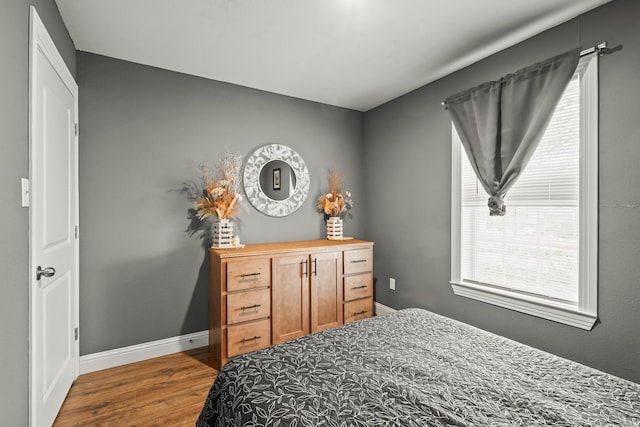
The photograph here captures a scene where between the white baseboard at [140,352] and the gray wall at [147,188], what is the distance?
53 mm

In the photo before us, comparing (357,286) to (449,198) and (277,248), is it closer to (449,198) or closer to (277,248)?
(277,248)

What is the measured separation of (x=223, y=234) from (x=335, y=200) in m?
1.34

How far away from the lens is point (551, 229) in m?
2.20

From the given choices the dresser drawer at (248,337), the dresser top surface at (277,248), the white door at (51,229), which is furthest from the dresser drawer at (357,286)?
the white door at (51,229)

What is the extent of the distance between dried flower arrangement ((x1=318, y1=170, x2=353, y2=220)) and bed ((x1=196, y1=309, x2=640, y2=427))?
80.3 inches

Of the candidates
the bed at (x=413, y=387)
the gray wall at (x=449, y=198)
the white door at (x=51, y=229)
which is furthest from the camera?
the gray wall at (x=449, y=198)

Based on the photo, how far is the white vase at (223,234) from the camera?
9.29 feet

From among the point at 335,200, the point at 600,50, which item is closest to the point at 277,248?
the point at 335,200

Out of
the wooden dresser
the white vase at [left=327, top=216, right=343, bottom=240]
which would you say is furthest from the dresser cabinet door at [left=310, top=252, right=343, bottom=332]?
the white vase at [left=327, top=216, right=343, bottom=240]

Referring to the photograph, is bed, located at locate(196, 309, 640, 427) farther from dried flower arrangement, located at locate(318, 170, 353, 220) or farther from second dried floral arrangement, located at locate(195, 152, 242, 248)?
dried flower arrangement, located at locate(318, 170, 353, 220)

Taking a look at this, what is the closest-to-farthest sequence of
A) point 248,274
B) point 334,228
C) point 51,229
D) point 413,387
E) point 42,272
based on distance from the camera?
point 413,387 → point 42,272 → point 51,229 → point 248,274 → point 334,228

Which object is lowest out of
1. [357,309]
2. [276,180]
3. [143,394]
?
[143,394]

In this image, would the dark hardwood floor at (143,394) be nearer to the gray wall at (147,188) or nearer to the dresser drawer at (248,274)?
the gray wall at (147,188)

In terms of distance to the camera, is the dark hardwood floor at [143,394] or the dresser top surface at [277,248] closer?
the dark hardwood floor at [143,394]
